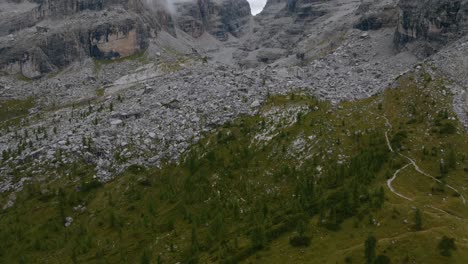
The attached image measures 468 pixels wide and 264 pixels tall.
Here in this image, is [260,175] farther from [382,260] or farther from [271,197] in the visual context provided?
[382,260]

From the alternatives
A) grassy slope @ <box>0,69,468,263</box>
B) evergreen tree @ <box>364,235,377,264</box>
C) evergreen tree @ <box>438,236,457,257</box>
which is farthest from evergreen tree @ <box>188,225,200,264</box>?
evergreen tree @ <box>438,236,457,257</box>

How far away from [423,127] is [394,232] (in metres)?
56.3

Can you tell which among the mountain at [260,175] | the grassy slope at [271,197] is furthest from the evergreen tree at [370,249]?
the grassy slope at [271,197]

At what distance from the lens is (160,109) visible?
608 ft

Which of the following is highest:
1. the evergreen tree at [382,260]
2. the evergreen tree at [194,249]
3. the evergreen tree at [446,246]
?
the evergreen tree at [446,246]

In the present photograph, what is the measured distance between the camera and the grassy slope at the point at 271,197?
103 meters

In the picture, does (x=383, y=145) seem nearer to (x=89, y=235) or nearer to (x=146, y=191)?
(x=146, y=191)

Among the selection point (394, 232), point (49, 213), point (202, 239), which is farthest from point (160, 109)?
point (394, 232)

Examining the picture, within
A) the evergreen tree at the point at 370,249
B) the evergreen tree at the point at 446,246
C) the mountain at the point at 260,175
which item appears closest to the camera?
the evergreen tree at the point at 446,246

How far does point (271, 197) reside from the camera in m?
136

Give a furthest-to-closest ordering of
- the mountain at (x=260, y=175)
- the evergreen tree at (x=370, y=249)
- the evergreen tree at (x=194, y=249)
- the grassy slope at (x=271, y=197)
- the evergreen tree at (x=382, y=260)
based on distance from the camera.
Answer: the evergreen tree at (x=194, y=249)
the mountain at (x=260, y=175)
the grassy slope at (x=271, y=197)
the evergreen tree at (x=370, y=249)
the evergreen tree at (x=382, y=260)

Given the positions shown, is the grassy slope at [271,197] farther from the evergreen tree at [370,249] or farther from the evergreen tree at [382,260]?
the evergreen tree at [370,249]

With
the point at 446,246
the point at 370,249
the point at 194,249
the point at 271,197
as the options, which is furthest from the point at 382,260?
the point at 271,197

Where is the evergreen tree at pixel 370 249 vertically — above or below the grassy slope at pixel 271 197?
above
